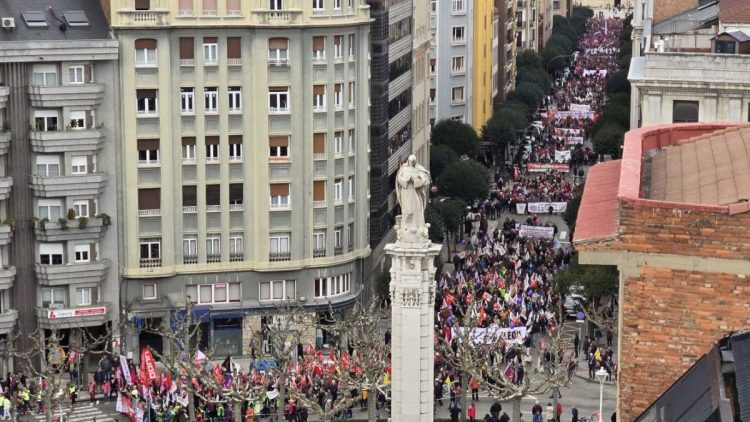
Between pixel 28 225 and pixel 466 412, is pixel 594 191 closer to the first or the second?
pixel 466 412

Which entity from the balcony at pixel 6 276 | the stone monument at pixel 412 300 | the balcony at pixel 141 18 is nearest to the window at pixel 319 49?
the balcony at pixel 141 18

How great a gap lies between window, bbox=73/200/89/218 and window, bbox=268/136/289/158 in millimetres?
9371

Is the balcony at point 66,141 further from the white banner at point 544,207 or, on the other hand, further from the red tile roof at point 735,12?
the white banner at point 544,207

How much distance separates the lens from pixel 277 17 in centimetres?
8794

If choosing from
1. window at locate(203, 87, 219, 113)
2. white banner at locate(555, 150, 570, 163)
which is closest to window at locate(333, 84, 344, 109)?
window at locate(203, 87, 219, 113)

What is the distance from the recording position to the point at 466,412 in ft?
245

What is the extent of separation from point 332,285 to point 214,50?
13467 mm

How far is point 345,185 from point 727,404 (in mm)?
65895

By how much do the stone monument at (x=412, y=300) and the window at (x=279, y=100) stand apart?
3922 centimetres

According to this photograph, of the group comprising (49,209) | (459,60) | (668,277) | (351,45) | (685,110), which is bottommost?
(459,60)

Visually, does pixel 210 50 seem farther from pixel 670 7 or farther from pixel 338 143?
pixel 670 7

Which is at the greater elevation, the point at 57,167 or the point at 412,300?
the point at 412,300

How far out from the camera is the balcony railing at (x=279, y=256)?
89.9m

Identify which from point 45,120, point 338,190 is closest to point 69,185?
point 45,120
